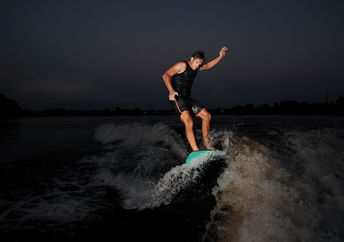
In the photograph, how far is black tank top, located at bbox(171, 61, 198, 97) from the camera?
578cm

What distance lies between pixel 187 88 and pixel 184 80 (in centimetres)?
26

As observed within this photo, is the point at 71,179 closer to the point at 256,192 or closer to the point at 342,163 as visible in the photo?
the point at 256,192

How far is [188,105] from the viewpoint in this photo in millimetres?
5922

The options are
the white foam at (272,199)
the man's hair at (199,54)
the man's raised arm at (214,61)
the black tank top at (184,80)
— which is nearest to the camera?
the white foam at (272,199)

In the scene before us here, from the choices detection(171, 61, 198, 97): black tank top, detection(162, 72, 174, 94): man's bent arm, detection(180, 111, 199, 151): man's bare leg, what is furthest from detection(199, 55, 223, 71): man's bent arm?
detection(180, 111, 199, 151): man's bare leg

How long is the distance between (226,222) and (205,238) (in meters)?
0.52

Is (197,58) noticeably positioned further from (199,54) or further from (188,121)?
(188,121)

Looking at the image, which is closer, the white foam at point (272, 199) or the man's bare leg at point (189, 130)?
the white foam at point (272, 199)

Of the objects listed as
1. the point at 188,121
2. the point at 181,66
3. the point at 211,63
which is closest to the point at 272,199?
the point at 188,121

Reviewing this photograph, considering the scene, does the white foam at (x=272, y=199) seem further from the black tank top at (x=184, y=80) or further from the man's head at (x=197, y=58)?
the man's head at (x=197, y=58)

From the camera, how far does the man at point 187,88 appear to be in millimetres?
5531

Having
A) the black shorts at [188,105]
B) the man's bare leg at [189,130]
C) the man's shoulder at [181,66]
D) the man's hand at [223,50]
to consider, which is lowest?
the man's bare leg at [189,130]

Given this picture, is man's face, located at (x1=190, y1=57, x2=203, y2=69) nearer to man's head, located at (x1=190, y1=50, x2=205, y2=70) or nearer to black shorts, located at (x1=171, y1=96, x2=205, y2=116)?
man's head, located at (x1=190, y1=50, x2=205, y2=70)

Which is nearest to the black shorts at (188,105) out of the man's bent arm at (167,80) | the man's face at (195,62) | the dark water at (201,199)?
the man's bent arm at (167,80)
